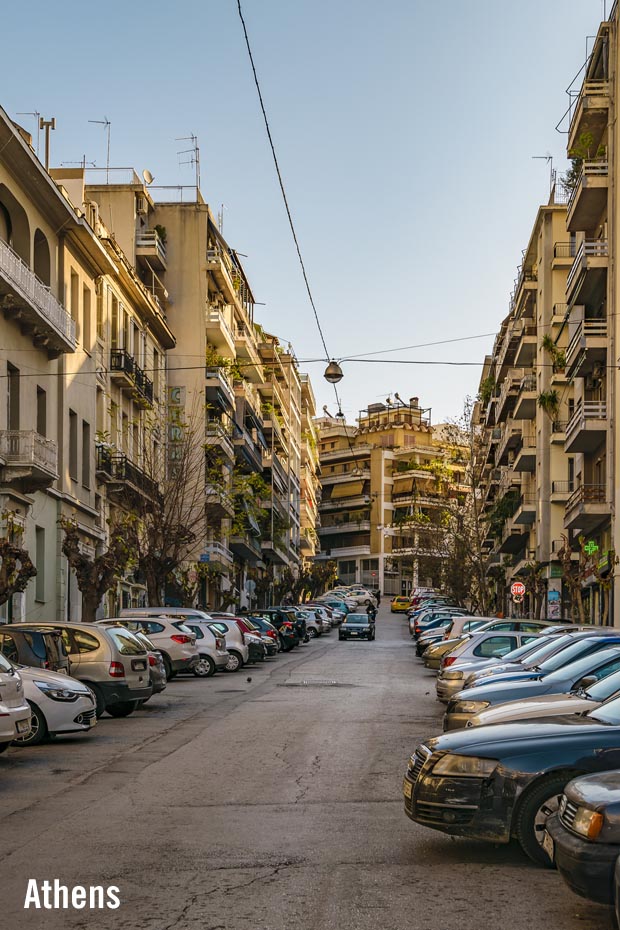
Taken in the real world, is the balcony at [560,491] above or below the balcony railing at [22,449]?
below

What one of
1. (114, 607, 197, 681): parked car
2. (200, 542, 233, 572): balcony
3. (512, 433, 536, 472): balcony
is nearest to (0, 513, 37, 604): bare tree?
(114, 607, 197, 681): parked car

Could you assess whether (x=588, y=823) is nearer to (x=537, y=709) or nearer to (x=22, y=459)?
(x=537, y=709)

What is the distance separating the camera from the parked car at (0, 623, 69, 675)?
18188 mm

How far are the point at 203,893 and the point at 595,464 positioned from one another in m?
41.0

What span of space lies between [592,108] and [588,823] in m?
40.6

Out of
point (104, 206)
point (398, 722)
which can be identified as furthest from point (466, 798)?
point (104, 206)

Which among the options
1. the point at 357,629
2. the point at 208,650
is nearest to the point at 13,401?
the point at 208,650

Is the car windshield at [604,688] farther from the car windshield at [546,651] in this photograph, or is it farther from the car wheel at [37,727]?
the car wheel at [37,727]

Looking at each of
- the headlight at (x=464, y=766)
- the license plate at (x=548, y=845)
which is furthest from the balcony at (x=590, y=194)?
the license plate at (x=548, y=845)

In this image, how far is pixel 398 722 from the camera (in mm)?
19969

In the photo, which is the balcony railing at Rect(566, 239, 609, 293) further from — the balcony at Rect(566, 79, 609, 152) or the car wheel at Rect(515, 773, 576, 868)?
the car wheel at Rect(515, 773, 576, 868)

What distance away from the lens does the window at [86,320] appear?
43.8 meters

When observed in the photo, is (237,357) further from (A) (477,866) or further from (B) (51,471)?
(A) (477,866)

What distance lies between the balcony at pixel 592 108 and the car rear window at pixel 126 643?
29561mm
